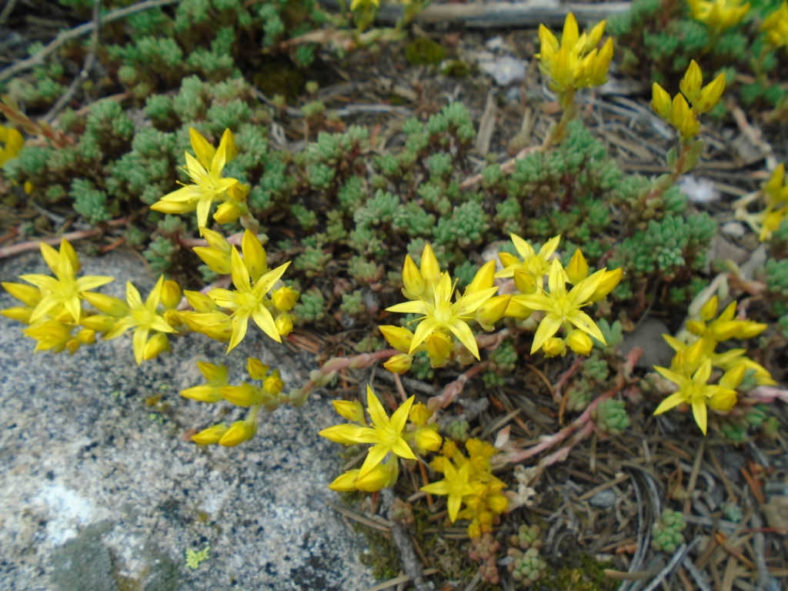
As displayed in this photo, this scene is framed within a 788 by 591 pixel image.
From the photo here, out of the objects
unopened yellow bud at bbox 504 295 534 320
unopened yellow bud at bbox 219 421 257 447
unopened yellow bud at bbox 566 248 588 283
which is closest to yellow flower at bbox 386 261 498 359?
unopened yellow bud at bbox 504 295 534 320

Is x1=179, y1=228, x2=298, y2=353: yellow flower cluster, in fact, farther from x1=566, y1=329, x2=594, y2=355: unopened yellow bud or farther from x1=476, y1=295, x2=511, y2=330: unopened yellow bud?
x1=566, y1=329, x2=594, y2=355: unopened yellow bud

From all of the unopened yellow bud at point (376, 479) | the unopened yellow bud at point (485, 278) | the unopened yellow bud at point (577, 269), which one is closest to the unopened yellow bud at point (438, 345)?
the unopened yellow bud at point (485, 278)

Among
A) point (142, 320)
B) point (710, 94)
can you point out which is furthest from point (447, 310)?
point (710, 94)

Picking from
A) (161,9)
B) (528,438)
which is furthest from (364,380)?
(161,9)

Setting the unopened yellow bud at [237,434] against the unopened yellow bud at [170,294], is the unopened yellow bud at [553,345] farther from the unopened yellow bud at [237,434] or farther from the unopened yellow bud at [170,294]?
the unopened yellow bud at [170,294]

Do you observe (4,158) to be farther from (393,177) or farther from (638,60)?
(638,60)
